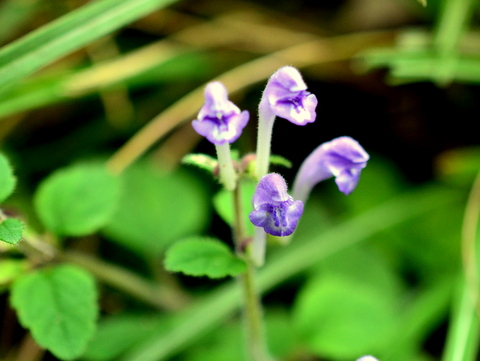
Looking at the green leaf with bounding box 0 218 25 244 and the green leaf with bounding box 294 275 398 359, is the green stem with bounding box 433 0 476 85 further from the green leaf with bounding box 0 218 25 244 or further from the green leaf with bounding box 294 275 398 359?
the green leaf with bounding box 0 218 25 244

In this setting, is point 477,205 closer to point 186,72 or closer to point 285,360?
point 285,360

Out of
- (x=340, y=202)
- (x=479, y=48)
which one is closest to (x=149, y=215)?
(x=340, y=202)

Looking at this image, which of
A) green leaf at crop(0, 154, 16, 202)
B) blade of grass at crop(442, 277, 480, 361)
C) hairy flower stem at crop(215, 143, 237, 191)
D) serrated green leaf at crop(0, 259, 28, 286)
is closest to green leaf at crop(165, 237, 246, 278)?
hairy flower stem at crop(215, 143, 237, 191)

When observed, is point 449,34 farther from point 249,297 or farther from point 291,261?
point 249,297

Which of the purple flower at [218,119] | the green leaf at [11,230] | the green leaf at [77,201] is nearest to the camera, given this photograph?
the purple flower at [218,119]

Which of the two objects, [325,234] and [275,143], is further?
[275,143]

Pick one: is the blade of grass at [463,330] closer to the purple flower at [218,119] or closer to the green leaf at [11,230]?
the purple flower at [218,119]

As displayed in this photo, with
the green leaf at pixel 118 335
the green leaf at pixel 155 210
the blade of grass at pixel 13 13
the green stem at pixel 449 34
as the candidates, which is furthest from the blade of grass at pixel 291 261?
the blade of grass at pixel 13 13
